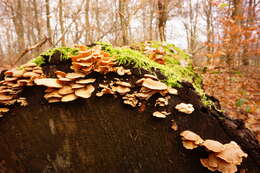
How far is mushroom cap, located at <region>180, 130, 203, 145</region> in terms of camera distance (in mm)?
1428

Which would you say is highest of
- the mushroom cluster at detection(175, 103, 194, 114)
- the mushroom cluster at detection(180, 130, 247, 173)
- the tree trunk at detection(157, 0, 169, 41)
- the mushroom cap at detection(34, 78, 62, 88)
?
the tree trunk at detection(157, 0, 169, 41)

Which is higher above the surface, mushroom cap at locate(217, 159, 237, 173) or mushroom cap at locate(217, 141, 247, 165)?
mushroom cap at locate(217, 141, 247, 165)

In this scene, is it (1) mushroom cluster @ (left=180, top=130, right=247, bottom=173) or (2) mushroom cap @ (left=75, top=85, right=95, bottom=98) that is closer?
(1) mushroom cluster @ (left=180, top=130, right=247, bottom=173)

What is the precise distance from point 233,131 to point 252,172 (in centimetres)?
43

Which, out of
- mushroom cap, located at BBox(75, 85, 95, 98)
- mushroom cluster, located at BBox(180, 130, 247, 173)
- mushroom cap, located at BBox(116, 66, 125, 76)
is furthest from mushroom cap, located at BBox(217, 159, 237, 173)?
mushroom cap, located at BBox(75, 85, 95, 98)

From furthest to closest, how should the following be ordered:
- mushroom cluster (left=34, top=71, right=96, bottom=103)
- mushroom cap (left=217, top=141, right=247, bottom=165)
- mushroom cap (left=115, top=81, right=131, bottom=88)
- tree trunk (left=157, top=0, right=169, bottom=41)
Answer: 1. tree trunk (left=157, top=0, right=169, bottom=41)
2. mushroom cap (left=115, top=81, right=131, bottom=88)
3. mushroom cluster (left=34, top=71, right=96, bottom=103)
4. mushroom cap (left=217, top=141, right=247, bottom=165)

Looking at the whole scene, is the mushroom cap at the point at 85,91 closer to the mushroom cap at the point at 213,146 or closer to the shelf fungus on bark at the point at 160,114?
the shelf fungus on bark at the point at 160,114

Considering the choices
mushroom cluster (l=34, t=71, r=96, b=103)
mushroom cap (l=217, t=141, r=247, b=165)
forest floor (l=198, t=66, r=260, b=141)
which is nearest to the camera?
mushroom cap (l=217, t=141, r=247, b=165)

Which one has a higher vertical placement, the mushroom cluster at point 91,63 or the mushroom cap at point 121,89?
the mushroom cluster at point 91,63

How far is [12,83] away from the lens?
169 cm

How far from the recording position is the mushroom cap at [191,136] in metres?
1.43

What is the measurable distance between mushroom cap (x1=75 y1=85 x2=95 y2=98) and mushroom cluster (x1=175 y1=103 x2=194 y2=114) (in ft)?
2.97

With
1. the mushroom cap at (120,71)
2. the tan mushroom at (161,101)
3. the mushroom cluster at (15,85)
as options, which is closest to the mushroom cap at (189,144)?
the tan mushroom at (161,101)

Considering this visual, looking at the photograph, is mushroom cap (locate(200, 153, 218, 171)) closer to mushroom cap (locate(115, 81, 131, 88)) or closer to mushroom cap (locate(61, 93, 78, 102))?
mushroom cap (locate(115, 81, 131, 88))
